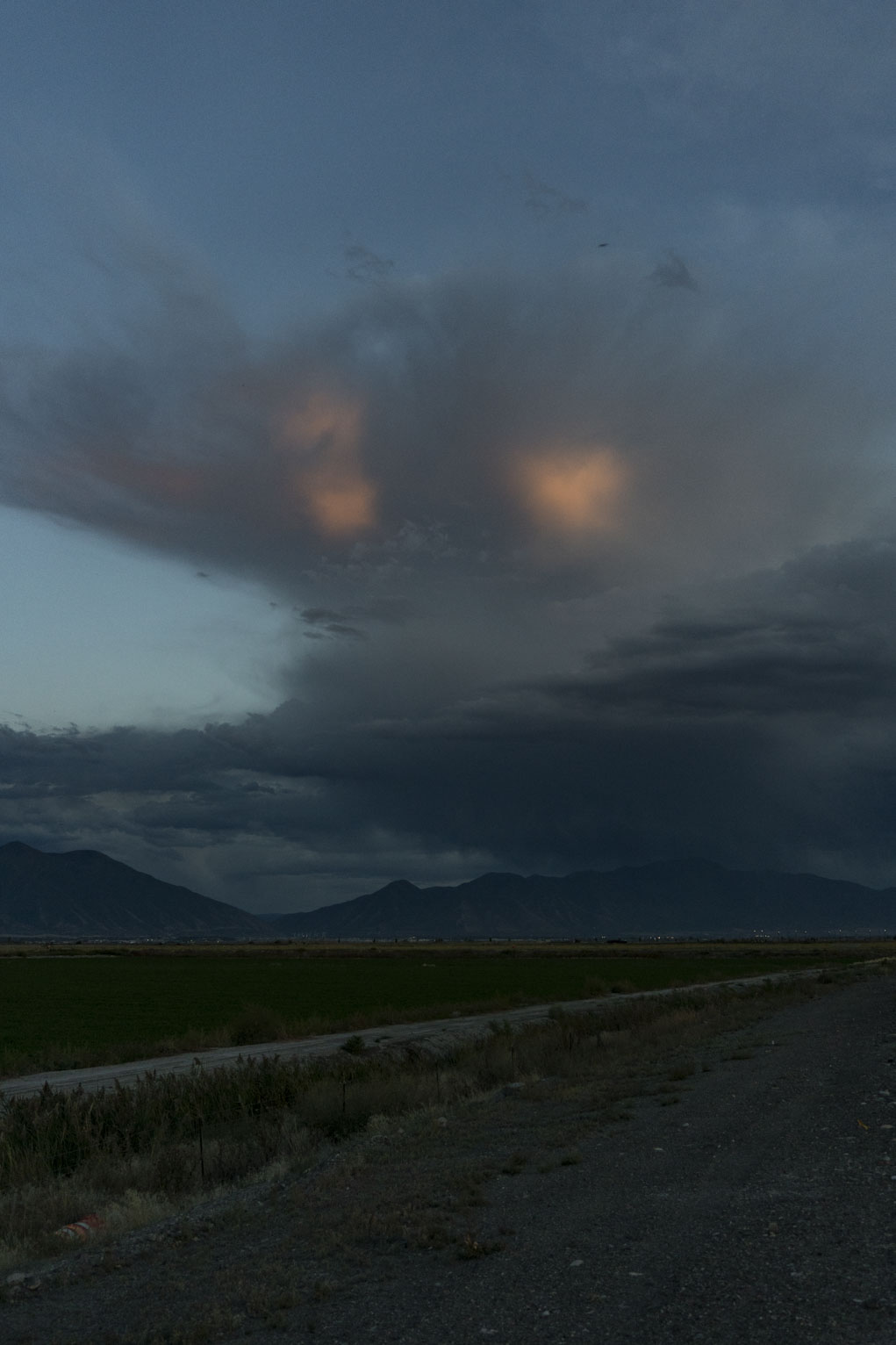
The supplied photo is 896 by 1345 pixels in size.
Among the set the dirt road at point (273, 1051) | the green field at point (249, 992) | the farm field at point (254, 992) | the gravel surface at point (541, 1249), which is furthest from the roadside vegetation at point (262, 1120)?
the green field at point (249, 992)

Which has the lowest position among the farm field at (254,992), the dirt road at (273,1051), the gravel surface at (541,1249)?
the farm field at (254,992)

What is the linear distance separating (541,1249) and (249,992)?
232 ft

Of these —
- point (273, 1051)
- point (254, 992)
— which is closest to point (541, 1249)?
point (273, 1051)

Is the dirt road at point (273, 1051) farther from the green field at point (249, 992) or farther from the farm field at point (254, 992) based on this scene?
the green field at point (249, 992)

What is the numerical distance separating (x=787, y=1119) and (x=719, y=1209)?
24.1 ft

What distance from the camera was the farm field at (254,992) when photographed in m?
46.8

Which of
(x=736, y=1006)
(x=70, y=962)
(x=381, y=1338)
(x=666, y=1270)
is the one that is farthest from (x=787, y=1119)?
(x=70, y=962)

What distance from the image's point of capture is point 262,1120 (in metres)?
23.1

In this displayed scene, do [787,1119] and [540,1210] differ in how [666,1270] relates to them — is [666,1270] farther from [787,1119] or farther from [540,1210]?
[787,1119]

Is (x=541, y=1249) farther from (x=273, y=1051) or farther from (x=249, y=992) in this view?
(x=249, y=992)

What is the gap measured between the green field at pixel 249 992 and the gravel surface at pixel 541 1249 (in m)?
27.2

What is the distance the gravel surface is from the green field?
27.2 metres

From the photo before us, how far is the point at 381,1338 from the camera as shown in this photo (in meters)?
9.40

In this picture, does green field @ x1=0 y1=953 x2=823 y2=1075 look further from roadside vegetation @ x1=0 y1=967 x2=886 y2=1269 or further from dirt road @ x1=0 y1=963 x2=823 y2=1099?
roadside vegetation @ x1=0 y1=967 x2=886 y2=1269
